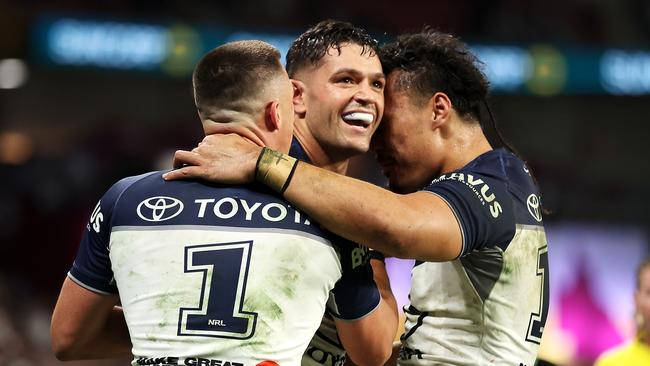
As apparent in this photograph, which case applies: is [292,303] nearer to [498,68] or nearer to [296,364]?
[296,364]

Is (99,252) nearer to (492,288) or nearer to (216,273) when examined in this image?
(216,273)

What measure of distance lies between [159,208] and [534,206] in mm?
1471

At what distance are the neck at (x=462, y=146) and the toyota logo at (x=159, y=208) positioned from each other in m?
1.32

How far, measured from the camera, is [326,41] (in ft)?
13.4

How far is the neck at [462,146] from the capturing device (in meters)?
3.94

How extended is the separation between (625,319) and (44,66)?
7370 millimetres

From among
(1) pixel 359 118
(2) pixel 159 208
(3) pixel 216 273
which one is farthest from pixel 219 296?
(1) pixel 359 118

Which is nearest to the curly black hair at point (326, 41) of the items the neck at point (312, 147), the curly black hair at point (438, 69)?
the curly black hair at point (438, 69)

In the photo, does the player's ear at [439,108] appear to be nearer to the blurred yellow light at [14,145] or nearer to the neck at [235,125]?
the neck at [235,125]

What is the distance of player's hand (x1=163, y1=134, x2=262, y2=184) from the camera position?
10.1 feet

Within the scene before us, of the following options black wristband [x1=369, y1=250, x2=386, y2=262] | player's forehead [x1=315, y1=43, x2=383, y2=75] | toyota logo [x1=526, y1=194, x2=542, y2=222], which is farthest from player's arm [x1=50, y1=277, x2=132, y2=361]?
toyota logo [x1=526, y1=194, x2=542, y2=222]

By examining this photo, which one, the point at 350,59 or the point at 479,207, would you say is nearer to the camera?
the point at 479,207

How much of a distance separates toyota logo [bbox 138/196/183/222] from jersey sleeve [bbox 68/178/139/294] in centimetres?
12

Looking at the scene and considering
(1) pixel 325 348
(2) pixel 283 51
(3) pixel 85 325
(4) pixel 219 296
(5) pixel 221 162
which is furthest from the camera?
(2) pixel 283 51
